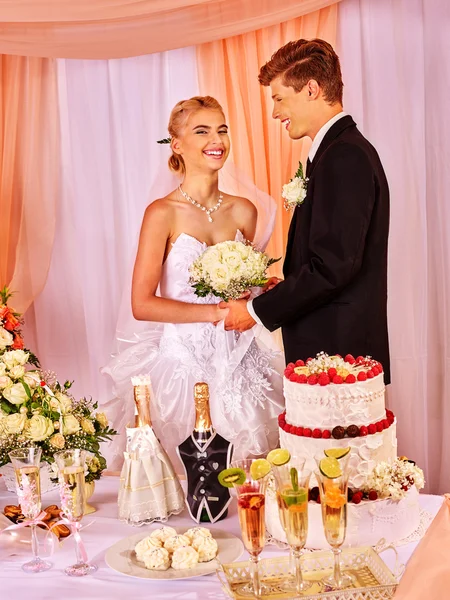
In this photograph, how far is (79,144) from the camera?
4.88 meters

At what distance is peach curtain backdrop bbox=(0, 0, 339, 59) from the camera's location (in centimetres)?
408

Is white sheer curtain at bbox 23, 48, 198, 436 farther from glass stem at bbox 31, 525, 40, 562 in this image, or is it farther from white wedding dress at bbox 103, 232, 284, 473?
glass stem at bbox 31, 525, 40, 562

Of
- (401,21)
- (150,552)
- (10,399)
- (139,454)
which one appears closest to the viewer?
(150,552)

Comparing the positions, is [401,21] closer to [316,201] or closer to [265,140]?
[265,140]

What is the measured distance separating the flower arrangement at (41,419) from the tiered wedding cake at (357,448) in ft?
2.35

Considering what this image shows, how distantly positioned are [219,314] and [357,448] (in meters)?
1.43

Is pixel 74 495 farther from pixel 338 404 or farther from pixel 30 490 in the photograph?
pixel 338 404

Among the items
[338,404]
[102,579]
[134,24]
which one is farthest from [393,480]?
[134,24]

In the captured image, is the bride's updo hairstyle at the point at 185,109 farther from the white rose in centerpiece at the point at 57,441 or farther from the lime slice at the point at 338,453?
the lime slice at the point at 338,453

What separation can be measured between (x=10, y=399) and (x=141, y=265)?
1.22 m

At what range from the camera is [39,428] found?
253 cm

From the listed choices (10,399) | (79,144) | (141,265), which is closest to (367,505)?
(10,399)

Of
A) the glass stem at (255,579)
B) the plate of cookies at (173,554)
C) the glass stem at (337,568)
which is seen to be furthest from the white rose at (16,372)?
the glass stem at (337,568)

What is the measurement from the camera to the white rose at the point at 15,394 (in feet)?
8.52
